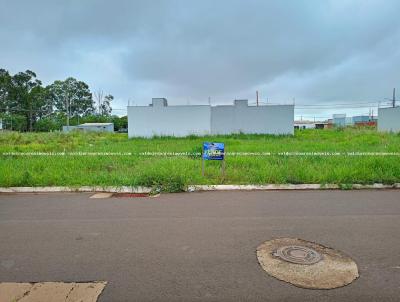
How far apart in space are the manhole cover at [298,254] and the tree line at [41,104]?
60.8 meters

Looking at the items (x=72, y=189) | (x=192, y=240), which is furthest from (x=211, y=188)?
(x=72, y=189)

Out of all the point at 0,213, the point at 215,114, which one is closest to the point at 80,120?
the point at 215,114

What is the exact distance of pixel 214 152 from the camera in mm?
Result: 8453

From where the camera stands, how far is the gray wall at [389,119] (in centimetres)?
3603

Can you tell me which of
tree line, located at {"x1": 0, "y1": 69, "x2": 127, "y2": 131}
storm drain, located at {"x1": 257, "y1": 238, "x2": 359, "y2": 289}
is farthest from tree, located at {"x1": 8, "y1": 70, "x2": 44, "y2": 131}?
storm drain, located at {"x1": 257, "y1": 238, "x2": 359, "y2": 289}

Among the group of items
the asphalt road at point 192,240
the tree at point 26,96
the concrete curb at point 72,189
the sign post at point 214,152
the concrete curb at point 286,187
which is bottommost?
the asphalt road at point 192,240

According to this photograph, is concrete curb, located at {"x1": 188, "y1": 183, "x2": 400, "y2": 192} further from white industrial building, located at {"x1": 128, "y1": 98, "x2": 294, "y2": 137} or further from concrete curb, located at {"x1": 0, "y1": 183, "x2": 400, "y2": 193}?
white industrial building, located at {"x1": 128, "y1": 98, "x2": 294, "y2": 137}

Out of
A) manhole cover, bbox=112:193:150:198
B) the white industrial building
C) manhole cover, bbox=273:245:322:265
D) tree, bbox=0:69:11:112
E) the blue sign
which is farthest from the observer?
tree, bbox=0:69:11:112

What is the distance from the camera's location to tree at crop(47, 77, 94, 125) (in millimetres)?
86062

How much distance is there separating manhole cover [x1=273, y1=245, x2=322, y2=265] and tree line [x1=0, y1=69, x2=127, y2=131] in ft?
199

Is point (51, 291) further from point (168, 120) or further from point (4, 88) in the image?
point (4, 88)

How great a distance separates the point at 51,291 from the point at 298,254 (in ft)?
9.41

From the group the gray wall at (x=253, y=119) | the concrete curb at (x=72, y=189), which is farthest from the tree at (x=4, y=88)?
the concrete curb at (x=72, y=189)

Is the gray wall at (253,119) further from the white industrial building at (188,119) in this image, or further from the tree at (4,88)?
the tree at (4,88)
